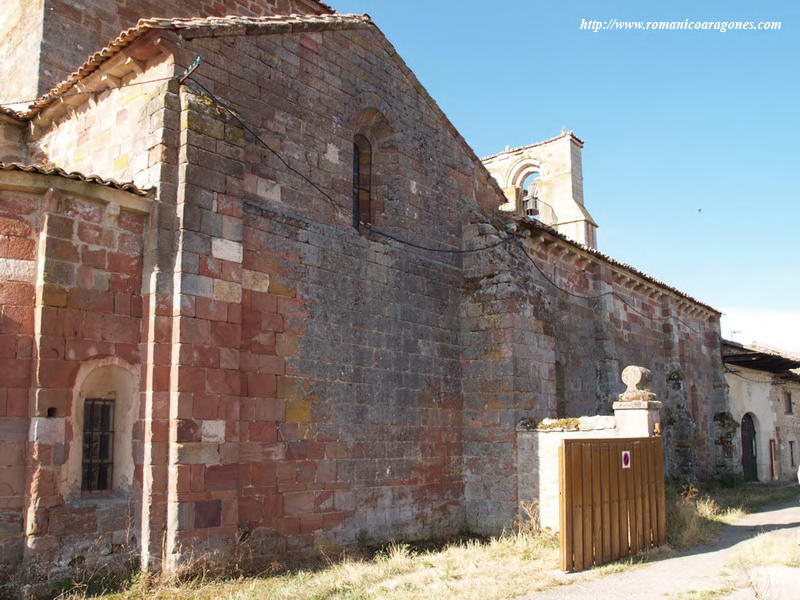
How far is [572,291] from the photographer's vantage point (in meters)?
15.8

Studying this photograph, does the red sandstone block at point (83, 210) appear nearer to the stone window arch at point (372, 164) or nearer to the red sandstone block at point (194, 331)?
the red sandstone block at point (194, 331)

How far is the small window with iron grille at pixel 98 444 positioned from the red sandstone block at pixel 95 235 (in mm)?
1601

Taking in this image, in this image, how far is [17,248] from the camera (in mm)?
7156

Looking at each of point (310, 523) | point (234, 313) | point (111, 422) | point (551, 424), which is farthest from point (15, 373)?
point (551, 424)

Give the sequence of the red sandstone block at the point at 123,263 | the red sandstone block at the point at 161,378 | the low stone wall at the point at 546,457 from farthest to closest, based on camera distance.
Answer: the low stone wall at the point at 546,457 → the red sandstone block at the point at 123,263 → the red sandstone block at the point at 161,378

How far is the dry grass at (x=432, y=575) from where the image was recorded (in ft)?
23.4

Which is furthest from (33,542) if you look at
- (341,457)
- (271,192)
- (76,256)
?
(271,192)

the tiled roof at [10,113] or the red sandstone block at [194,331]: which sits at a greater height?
the tiled roof at [10,113]

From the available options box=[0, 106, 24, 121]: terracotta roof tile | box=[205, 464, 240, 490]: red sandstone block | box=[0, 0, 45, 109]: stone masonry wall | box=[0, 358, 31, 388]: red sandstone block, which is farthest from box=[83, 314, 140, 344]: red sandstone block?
box=[0, 0, 45, 109]: stone masonry wall

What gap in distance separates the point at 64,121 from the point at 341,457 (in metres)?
5.70

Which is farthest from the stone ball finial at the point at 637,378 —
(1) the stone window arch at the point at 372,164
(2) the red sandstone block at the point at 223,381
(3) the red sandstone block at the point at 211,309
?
(3) the red sandstone block at the point at 211,309

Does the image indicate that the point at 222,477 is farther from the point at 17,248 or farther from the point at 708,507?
the point at 708,507

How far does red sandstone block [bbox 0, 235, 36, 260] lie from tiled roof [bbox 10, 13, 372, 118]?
2.54 metres

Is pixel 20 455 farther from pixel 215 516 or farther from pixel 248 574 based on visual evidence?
pixel 248 574
